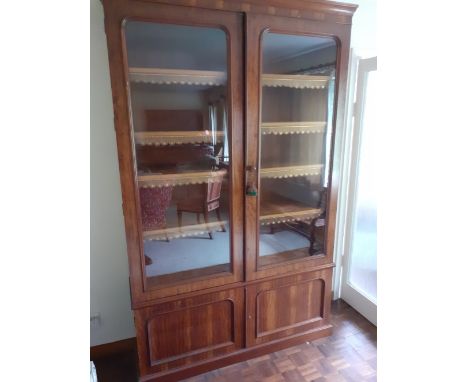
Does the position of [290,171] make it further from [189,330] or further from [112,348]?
[112,348]

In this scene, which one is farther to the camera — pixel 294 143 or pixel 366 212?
Answer: pixel 366 212

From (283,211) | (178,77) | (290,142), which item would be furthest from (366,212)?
(178,77)

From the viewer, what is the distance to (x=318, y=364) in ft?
6.09

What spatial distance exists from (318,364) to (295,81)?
1.72 meters

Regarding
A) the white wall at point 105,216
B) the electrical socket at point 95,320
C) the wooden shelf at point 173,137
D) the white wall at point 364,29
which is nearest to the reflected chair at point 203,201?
the wooden shelf at point 173,137

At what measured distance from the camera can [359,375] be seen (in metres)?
1.78

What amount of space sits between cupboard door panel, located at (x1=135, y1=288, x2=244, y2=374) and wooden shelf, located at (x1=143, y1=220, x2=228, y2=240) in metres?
0.36

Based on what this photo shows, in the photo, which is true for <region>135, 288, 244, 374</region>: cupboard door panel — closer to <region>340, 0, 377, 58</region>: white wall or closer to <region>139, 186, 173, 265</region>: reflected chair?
<region>139, 186, 173, 265</region>: reflected chair

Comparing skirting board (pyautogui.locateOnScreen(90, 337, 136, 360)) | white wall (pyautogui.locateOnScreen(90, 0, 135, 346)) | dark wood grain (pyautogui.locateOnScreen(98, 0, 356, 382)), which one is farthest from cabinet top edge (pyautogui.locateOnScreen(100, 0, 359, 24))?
skirting board (pyautogui.locateOnScreen(90, 337, 136, 360))

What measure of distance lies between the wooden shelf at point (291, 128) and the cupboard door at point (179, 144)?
0.71 ft
